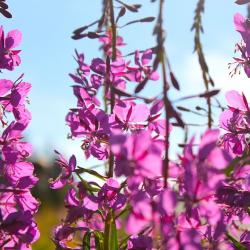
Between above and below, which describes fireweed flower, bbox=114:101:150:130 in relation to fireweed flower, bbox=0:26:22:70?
below

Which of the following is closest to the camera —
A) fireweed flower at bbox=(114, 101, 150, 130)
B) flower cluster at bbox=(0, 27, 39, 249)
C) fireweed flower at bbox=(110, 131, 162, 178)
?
fireweed flower at bbox=(110, 131, 162, 178)

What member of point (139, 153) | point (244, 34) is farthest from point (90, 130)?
point (139, 153)

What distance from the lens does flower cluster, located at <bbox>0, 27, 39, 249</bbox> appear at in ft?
6.88

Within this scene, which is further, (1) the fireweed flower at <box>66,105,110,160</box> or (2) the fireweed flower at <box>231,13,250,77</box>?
(1) the fireweed flower at <box>66,105,110,160</box>

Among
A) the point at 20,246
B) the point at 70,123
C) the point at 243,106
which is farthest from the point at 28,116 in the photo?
the point at 243,106

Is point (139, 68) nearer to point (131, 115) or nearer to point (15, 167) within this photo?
point (131, 115)

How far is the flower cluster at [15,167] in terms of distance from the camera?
2.10 meters

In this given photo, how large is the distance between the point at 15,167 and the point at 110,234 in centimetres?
49

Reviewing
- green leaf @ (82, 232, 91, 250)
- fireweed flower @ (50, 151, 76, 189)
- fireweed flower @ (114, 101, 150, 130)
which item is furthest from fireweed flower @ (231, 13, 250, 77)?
green leaf @ (82, 232, 91, 250)

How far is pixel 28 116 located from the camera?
2396 millimetres

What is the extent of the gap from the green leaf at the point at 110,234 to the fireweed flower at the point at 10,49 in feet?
2.50

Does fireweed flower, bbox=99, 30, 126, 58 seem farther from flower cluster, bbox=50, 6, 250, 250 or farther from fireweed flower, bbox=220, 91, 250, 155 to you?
fireweed flower, bbox=220, 91, 250, 155

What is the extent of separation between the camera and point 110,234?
7.77 ft

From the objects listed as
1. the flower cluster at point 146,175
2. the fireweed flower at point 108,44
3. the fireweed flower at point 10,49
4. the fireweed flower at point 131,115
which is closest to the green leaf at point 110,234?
the flower cluster at point 146,175
